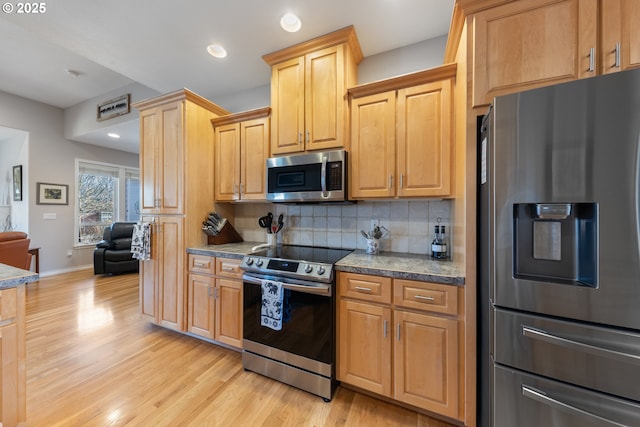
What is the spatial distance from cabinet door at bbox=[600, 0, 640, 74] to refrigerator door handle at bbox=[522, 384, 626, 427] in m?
1.41

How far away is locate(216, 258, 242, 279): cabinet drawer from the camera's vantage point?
2008 mm

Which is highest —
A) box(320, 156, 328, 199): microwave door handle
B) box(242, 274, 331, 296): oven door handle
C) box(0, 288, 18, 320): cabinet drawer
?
box(320, 156, 328, 199): microwave door handle

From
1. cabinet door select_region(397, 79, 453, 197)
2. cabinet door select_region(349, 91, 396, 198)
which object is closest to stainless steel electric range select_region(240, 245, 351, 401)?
cabinet door select_region(349, 91, 396, 198)

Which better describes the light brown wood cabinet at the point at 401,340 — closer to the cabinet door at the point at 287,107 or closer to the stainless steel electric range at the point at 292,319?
the stainless steel electric range at the point at 292,319

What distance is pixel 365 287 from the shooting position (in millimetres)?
1542

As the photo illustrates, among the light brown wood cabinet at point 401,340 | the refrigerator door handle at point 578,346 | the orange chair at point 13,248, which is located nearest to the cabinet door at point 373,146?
the light brown wood cabinet at point 401,340

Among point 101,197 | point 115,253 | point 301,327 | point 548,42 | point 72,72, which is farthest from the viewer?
point 101,197

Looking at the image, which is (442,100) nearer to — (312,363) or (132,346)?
(312,363)

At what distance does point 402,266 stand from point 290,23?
2.01 meters

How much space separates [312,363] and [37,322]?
3.20m

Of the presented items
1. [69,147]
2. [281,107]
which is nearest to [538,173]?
[281,107]

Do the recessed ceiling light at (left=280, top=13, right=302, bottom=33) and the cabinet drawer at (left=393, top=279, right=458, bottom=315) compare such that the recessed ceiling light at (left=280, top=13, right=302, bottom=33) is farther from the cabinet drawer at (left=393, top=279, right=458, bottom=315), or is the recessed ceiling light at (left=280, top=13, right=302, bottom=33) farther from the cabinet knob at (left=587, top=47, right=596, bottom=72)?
the cabinet drawer at (left=393, top=279, right=458, bottom=315)

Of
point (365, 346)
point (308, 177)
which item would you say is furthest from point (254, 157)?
point (365, 346)

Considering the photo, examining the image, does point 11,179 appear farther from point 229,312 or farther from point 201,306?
point 229,312
